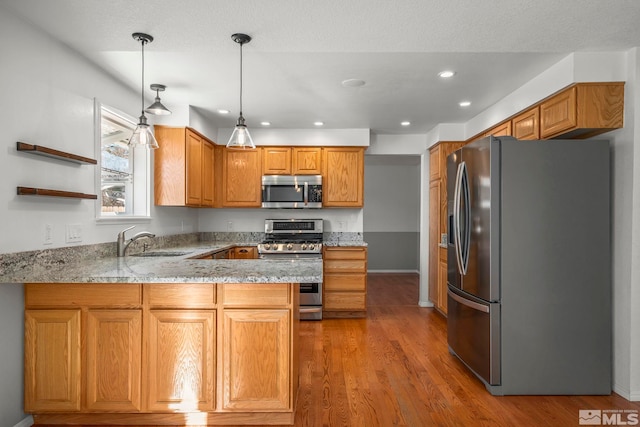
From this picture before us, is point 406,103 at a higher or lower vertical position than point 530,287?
higher

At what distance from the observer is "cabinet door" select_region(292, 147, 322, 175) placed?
4941mm

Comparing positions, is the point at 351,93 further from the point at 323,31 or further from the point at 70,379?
the point at 70,379

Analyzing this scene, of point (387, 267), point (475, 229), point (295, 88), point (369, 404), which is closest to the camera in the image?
point (369, 404)

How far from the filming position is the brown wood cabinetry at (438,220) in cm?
Result: 459

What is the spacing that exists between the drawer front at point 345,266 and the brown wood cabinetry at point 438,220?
0.96 m

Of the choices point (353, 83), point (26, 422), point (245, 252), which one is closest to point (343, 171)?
point (245, 252)

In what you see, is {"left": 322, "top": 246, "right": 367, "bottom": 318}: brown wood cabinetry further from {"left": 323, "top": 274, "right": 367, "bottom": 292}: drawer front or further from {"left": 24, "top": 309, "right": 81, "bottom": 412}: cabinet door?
{"left": 24, "top": 309, "right": 81, "bottom": 412}: cabinet door

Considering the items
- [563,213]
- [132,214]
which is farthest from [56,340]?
[563,213]

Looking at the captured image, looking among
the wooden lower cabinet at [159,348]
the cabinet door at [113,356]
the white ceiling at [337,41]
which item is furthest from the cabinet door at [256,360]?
the white ceiling at [337,41]

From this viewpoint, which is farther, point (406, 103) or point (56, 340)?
point (406, 103)

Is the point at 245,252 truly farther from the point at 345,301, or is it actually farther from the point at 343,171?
the point at 343,171

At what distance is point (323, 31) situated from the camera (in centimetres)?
220

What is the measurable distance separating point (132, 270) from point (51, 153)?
0.87 metres

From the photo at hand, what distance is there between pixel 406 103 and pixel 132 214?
2922 millimetres
